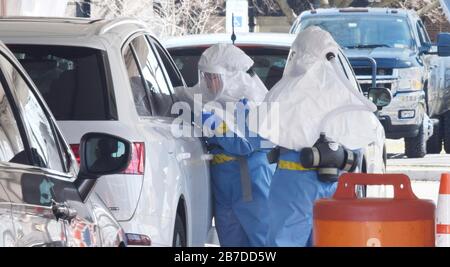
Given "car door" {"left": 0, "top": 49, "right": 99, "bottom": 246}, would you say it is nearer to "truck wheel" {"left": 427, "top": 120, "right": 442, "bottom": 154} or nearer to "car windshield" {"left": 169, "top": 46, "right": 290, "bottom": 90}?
"car windshield" {"left": 169, "top": 46, "right": 290, "bottom": 90}

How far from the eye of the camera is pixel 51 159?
4.92 meters

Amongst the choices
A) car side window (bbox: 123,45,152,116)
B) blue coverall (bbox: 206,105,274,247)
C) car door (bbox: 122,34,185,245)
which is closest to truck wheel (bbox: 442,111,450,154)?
blue coverall (bbox: 206,105,274,247)

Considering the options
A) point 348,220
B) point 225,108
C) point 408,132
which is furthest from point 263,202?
point 408,132

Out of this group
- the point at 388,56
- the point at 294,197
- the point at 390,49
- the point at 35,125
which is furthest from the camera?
the point at 390,49

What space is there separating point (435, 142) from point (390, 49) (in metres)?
3.75

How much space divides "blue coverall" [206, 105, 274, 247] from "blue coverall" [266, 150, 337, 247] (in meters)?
0.57

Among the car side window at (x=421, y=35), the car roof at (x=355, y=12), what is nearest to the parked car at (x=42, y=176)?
the car roof at (x=355, y=12)

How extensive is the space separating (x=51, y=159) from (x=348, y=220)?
125 cm

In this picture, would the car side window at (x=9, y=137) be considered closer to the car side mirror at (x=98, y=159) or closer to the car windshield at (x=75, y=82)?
the car side mirror at (x=98, y=159)

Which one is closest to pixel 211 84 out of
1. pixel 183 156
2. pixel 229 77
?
pixel 229 77

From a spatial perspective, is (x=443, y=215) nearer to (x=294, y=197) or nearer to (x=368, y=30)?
(x=294, y=197)

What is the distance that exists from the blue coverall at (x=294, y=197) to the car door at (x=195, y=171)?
0.47m

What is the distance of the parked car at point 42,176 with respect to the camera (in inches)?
158

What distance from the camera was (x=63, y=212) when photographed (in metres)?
4.41
